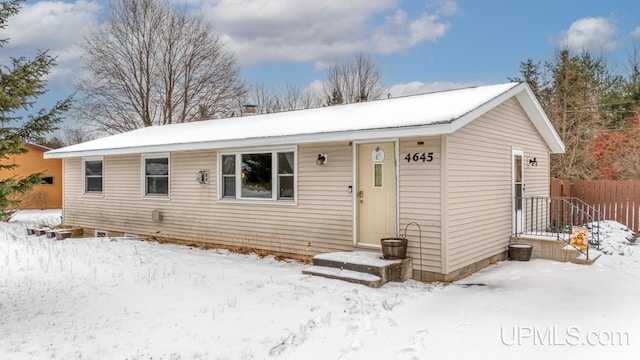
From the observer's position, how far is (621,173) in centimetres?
1820

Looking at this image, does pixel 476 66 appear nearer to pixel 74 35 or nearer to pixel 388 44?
pixel 388 44

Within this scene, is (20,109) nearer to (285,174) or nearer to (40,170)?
(285,174)

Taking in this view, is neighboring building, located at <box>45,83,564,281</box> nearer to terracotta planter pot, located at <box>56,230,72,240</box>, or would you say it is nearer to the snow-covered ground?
the snow-covered ground

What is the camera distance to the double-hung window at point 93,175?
503 inches

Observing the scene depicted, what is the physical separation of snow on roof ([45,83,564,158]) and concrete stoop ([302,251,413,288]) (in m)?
1.98

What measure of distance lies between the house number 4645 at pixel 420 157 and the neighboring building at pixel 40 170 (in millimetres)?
20017

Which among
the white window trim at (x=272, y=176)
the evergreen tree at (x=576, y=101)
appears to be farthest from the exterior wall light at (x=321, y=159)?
the evergreen tree at (x=576, y=101)

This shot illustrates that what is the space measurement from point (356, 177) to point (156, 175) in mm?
6012

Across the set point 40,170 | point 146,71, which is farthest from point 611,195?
point 40,170

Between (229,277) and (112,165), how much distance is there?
23.3 feet

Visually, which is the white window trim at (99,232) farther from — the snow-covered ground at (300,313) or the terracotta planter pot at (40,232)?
the snow-covered ground at (300,313)

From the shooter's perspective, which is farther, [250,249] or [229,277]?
[250,249]

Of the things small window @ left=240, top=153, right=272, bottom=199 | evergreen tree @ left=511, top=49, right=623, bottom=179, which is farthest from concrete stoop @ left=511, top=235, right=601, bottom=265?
evergreen tree @ left=511, top=49, right=623, bottom=179

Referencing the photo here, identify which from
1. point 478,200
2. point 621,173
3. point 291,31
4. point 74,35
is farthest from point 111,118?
point 621,173
